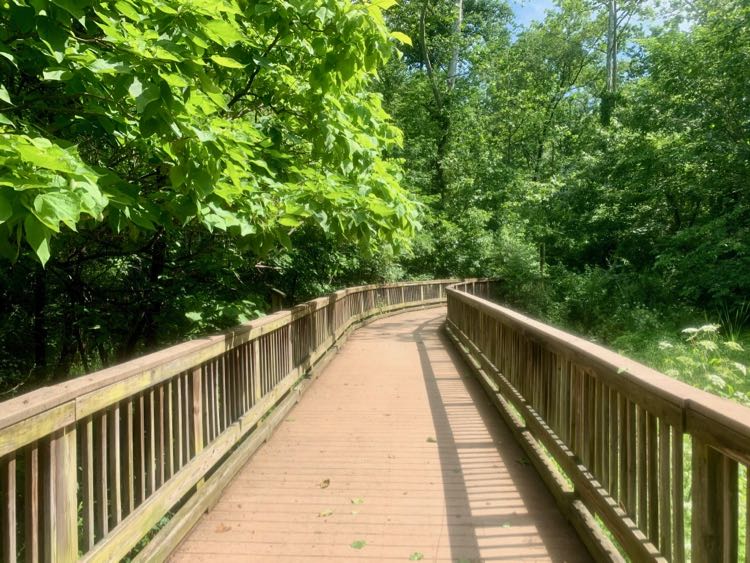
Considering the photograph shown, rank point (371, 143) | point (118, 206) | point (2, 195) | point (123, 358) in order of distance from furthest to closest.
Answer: point (123, 358) < point (371, 143) < point (118, 206) < point (2, 195)

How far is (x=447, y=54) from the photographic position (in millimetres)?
36969

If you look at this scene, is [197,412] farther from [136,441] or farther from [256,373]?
[256,373]

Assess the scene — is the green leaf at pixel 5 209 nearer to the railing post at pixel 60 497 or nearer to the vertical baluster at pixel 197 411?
the railing post at pixel 60 497

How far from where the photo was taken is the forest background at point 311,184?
2957mm

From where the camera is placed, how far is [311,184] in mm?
4785

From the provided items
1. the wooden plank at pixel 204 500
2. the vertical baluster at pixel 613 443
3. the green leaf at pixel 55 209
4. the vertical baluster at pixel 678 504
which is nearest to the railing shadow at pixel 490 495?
the vertical baluster at pixel 613 443

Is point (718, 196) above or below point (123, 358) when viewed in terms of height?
above

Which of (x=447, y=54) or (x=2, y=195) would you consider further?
(x=447, y=54)

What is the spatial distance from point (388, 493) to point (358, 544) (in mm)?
809

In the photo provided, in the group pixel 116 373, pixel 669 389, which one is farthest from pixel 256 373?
pixel 669 389

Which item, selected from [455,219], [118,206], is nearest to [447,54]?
[455,219]

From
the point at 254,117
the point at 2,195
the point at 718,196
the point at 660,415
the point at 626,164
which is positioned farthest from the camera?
the point at 626,164

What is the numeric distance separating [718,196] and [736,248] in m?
3.65

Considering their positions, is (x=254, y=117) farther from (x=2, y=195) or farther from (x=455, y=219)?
(x=455, y=219)
